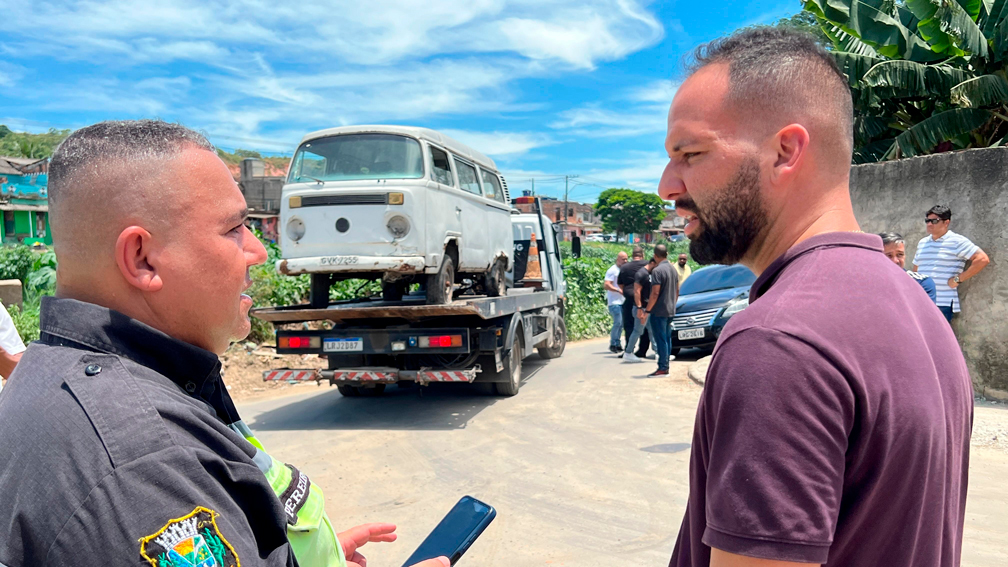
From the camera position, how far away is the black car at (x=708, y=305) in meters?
11.3

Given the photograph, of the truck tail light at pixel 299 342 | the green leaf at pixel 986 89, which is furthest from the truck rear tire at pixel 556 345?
the green leaf at pixel 986 89

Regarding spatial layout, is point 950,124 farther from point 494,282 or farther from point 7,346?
point 7,346

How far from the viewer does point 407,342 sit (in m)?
7.49

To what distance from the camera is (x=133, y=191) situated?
50.7 inches

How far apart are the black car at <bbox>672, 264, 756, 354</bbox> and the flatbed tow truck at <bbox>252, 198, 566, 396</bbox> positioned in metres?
3.72

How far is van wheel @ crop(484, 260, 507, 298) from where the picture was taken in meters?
10.2

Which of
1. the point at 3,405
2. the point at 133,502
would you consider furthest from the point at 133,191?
the point at 133,502

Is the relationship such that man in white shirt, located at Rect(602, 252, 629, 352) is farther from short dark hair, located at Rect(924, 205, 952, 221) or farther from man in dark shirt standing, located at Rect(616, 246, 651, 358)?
short dark hair, located at Rect(924, 205, 952, 221)

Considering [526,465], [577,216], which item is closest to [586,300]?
[526,465]

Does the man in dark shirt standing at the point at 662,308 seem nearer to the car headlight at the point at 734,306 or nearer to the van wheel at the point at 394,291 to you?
the car headlight at the point at 734,306

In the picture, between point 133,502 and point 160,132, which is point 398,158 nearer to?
point 160,132

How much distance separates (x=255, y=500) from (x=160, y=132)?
0.77m

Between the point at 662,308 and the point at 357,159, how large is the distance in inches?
205

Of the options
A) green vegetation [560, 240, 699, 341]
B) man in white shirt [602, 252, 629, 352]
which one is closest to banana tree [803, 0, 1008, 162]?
man in white shirt [602, 252, 629, 352]
